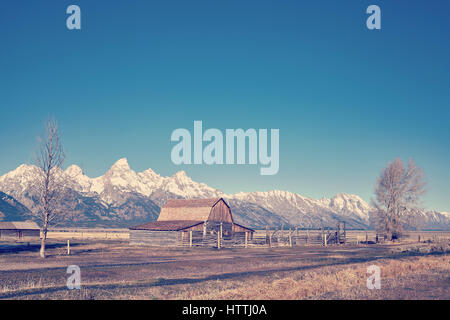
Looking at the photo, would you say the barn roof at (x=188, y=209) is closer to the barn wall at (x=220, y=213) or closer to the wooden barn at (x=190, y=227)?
the wooden barn at (x=190, y=227)

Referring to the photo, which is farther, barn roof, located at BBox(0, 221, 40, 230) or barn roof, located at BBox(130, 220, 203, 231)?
barn roof, located at BBox(0, 221, 40, 230)

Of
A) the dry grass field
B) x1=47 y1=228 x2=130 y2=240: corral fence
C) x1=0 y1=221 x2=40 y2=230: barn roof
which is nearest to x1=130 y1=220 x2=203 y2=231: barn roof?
x1=47 y1=228 x2=130 y2=240: corral fence

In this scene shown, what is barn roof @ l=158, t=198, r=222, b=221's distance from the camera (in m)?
62.3

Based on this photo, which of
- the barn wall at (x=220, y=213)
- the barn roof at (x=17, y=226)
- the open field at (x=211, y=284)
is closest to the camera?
the open field at (x=211, y=284)

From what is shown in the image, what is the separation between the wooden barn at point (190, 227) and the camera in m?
56.3

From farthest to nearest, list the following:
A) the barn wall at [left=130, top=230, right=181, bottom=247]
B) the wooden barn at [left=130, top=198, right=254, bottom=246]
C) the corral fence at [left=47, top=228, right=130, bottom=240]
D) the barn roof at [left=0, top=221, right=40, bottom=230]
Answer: the corral fence at [left=47, top=228, right=130, bottom=240]
the barn roof at [left=0, top=221, right=40, bottom=230]
the wooden barn at [left=130, top=198, right=254, bottom=246]
the barn wall at [left=130, top=230, right=181, bottom=247]

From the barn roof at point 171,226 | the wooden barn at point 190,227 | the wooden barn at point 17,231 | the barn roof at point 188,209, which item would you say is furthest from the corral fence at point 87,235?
the barn roof at point 171,226

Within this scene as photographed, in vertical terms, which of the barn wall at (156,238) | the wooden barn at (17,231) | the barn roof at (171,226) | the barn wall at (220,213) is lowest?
the wooden barn at (17,231)

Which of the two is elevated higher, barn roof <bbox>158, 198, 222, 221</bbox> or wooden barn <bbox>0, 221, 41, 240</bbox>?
barn roof <bbox>158, 198, 222, 221</bbox>

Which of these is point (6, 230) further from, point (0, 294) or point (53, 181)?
point (0, 294)

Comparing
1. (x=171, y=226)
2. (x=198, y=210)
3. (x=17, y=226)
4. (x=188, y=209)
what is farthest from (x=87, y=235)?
(x=171, y=226)

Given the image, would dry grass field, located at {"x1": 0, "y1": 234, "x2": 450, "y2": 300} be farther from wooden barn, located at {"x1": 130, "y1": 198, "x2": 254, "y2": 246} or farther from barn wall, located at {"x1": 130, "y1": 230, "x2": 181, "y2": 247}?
wooden barn, located at {"x1": 130, "y1": 198, "x2": 254, "y2": 246}

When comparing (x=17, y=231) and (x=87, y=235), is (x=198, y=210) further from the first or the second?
(x=87, y=235)

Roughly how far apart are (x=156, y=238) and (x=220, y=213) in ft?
36.7
